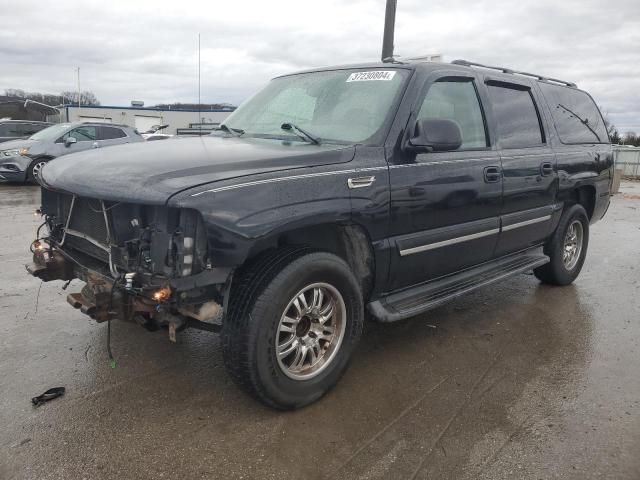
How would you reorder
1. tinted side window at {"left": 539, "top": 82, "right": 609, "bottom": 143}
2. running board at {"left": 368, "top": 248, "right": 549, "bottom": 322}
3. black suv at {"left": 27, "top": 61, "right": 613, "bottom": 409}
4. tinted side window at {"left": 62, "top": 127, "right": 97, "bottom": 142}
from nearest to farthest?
1. black suv at {"left": 27, "top": 61, "right": 613, "bottom": 409}
2. running board at {"left": 368, "top": 248, "right": 549, "bottom": 322}
3. tinted side window at {"left": 539, "top": 82, "right": 609, "bottom": 143}
4. tinted side window at {"left": 62, "top": 127, "right": 97, "bottom": 142}

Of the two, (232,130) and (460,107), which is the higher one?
(460,107)

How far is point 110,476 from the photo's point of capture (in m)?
2.35

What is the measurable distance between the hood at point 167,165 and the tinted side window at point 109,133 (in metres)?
11.2

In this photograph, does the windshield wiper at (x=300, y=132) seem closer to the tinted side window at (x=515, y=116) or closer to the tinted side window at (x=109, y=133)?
the tinted side window at (x=515, y=116)

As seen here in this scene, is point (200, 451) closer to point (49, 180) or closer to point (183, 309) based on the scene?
point (183, 309)

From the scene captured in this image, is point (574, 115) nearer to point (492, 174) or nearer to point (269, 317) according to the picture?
point (492, 174)

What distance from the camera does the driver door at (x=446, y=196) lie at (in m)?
3.34

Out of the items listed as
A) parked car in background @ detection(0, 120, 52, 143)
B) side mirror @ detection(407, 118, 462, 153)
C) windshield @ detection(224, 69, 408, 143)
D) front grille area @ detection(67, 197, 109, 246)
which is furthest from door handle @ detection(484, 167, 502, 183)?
parked car in background @ detection(0, 120, 52, 143)

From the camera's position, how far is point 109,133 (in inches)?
546

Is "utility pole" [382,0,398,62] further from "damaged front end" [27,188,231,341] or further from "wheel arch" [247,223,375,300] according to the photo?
"damaged front end" [27,188,231,341]

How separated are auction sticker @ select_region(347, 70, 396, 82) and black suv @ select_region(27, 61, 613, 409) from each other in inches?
0.6

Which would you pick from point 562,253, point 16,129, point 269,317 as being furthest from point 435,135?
point 16,129

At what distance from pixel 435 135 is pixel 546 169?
1.89 metres

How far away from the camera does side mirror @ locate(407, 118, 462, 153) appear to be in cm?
323
